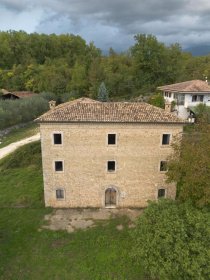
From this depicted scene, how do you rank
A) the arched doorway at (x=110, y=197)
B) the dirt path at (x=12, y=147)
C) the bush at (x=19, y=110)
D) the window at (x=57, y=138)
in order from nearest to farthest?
the window at (x=57, y=138) < the arched doorway at (x=110, y=197) < the dirt path at (x=12, y=147) < the bush at (x=19, y=110)

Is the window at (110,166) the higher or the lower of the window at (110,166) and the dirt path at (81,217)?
the higher

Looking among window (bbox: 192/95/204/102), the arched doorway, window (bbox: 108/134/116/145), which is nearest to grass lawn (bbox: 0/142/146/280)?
the arched doorway

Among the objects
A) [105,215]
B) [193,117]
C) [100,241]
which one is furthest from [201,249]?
[193,117]

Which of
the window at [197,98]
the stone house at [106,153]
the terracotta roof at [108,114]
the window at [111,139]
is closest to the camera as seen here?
the terracotta roof at [108,114]

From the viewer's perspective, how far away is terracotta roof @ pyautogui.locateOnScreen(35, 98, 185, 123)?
2280cm

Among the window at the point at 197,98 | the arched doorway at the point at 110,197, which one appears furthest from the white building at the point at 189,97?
the arched doorway at the point at 110,197

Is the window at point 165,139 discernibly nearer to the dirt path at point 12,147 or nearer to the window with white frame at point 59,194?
the window with white frame at point 59,194

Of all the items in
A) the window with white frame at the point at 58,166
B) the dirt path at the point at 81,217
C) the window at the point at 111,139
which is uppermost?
the window at the point at 111,139

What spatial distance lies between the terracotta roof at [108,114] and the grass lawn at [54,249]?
30.8 ft

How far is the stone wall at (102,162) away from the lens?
76.4ft

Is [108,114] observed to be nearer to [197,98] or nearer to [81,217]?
[81,217]

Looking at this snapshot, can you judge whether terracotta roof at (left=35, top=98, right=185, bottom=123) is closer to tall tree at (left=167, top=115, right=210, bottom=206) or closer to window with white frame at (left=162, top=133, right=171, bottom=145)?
window with white frame at (left=162, top=133, right=171, bottom=145)

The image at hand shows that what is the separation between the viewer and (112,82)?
6944cm

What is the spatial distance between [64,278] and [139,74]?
62007 millimetres
